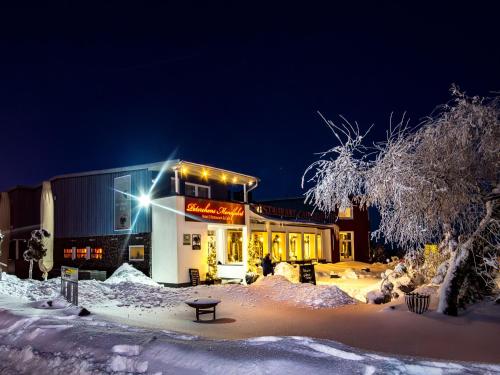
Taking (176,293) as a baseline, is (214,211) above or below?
above

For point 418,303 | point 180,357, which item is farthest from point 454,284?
point 180,357

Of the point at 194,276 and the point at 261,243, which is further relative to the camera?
the point at 261,243

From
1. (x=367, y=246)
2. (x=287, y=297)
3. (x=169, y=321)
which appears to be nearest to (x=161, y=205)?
(x=287, y=297)

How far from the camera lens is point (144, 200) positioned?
23.1 metres

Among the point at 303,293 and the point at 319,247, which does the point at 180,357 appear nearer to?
the point at 303,293

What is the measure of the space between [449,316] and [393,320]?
135 centimetres

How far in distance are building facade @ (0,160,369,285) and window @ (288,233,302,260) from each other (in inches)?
107

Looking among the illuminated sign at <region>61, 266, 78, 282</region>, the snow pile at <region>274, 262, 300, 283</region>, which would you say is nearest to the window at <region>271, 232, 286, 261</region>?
the snow pile at <region>274, 262, 300, 283</region>

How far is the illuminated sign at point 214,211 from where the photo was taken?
22531 mm

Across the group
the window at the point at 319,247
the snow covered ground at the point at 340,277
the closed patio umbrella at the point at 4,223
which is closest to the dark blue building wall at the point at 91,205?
the closed patio umbrella at the point at 4,223

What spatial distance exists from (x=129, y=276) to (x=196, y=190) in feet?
20.2

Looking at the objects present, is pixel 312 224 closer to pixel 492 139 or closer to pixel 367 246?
pixel 367 246

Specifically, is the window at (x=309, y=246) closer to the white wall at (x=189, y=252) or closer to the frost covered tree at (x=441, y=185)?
the white wall at (x=189, y=252)

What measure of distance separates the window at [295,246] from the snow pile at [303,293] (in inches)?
630
